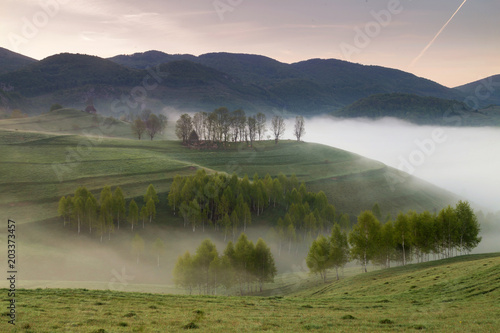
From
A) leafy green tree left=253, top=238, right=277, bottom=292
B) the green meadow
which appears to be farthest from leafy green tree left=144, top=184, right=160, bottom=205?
leafy green tree left=253, top=238, right=277, bottom=292

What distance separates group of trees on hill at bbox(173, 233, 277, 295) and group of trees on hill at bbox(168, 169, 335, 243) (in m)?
29.5

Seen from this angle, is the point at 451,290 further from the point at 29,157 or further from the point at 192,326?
the point at 29,157

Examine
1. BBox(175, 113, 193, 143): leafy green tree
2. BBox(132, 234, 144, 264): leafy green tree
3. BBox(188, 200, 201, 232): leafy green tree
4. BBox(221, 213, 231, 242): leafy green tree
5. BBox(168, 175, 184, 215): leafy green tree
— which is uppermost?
BBox(175, 113, 193, 143): leafy green tree

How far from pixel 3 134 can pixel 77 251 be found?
11556cm

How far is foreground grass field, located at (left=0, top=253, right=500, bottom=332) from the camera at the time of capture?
22.3 m

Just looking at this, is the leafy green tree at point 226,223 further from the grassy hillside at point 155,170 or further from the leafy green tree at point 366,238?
the leafy green tree at point 366,238

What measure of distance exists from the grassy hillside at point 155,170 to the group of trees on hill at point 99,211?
8.78 m

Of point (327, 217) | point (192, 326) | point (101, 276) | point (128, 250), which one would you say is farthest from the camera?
point (327, 217)

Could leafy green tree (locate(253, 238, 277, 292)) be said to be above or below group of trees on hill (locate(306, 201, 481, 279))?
below

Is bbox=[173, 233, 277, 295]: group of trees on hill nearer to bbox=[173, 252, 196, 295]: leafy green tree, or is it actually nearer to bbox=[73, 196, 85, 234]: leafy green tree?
bbox=[173, 252, 196, 295]: leafy green tree

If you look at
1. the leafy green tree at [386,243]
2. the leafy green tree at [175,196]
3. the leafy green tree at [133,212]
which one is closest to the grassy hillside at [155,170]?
the leafy green tree at [175,196]

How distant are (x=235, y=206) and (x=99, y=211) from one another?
44.5 metres

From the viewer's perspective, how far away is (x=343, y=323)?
24109 mm

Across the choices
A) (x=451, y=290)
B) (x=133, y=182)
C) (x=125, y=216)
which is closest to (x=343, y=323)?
(x=451, y=290)
